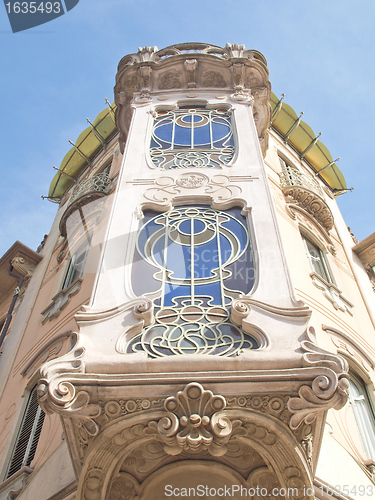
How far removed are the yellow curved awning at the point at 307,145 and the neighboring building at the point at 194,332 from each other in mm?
4887

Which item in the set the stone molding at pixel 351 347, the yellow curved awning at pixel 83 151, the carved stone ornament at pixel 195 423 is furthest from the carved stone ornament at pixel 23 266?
the carved stone ornament at pixel 195 423

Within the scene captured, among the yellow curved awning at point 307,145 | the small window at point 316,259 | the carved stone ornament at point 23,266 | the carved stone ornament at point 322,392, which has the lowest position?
the carved stone ornament at point 322,392

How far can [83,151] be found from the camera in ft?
63.3

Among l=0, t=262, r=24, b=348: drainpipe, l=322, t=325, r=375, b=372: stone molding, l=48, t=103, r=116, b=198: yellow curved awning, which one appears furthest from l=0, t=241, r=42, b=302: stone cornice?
l=322, t=325, r=375, b=372: stone molding

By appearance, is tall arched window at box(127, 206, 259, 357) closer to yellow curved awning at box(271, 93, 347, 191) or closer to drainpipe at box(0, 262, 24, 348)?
drainpipe at box(0, 262, 24, 348)

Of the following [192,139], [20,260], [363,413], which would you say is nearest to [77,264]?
[20,260]

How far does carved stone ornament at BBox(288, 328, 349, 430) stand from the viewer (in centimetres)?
541

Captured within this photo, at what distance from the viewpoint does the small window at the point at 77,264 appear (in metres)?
12.4

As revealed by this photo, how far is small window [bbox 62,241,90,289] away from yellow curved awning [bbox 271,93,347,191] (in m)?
8.41

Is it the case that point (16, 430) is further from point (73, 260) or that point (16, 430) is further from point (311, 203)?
point (311, 203)

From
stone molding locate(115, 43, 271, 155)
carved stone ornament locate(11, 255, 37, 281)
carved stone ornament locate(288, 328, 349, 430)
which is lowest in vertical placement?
carved stone ornament locate(288, 328, 349, 430)

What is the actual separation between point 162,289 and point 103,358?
1.40 m

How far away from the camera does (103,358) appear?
5953 millimetres

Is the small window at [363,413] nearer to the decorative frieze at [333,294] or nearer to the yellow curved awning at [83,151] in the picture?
the decorative frieze at [333,294]
